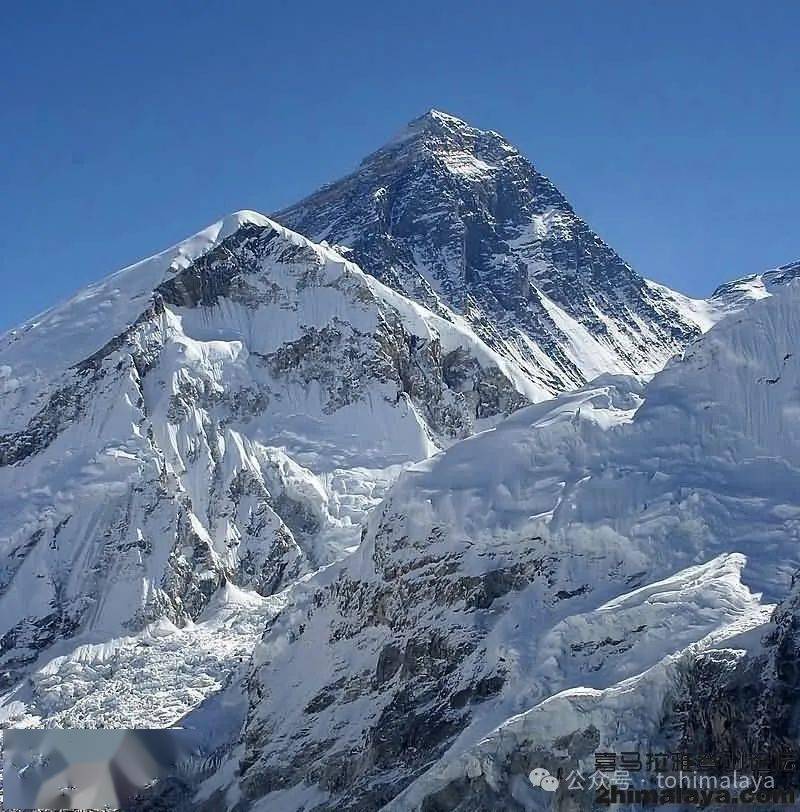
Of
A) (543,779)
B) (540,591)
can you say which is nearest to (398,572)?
(540,591)

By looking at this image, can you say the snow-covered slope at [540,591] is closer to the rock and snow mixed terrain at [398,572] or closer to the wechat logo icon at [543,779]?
the rock and snow mixed terrain at [398,572]

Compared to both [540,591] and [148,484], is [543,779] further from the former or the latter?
[148,484]

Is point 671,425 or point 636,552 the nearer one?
point 636,552

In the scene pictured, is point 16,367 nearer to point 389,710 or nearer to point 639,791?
point 389,710

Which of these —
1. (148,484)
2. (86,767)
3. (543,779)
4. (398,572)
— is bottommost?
(543,779)

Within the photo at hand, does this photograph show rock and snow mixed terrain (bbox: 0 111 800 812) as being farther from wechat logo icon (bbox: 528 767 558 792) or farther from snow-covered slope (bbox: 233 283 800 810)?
wechat logo icon (bbox: 528 767 558 792)

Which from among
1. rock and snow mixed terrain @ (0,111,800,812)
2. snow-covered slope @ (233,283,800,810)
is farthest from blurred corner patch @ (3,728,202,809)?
snow-covered slope @ (233,283,800,810)

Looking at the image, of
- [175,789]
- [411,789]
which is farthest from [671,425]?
[175,789]
